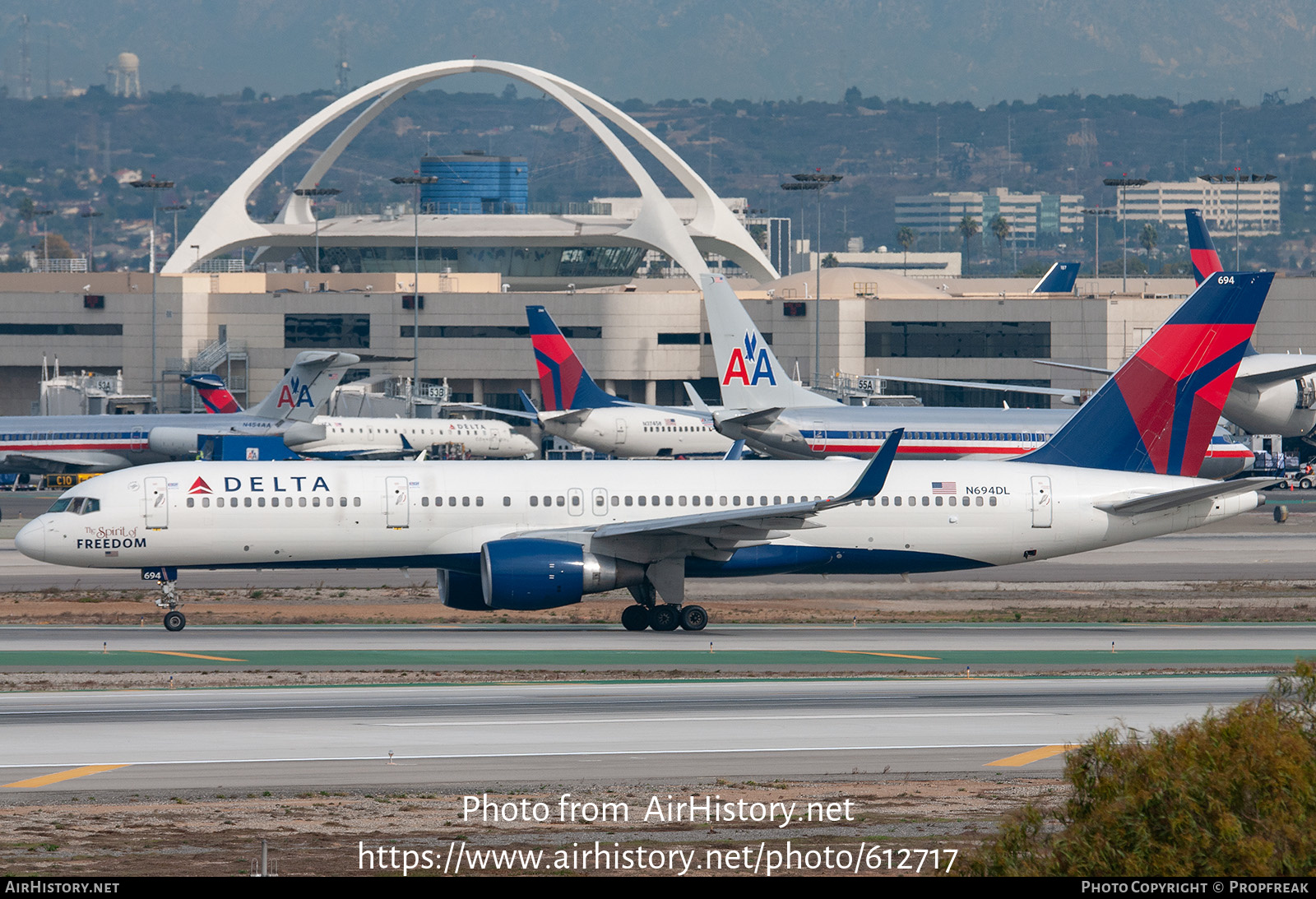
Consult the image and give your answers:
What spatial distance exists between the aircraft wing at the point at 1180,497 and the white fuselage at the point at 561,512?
0.23 meters

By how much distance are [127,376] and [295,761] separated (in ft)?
377

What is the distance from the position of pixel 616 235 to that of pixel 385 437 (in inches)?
2506

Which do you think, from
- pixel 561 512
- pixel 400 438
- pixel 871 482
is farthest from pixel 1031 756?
pixel 400 438

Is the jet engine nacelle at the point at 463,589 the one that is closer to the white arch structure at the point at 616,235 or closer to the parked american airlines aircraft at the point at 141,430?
the parked american airlines aircraft at the point at 141,430

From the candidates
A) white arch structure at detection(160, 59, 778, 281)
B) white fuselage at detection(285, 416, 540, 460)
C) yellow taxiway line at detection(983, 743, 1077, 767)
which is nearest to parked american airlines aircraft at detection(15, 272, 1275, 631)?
yellow taxiway line at detection(983, 743, 1077, 767)

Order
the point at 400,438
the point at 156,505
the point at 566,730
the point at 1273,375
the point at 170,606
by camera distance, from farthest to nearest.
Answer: the point at 400,438 < the point at 1273,375 < the point at 170,606 < the point at 156,505 < the point at 566,730

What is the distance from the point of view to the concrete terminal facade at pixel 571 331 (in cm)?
12056

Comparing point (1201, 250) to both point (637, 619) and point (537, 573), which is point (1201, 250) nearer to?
point (637, 619)

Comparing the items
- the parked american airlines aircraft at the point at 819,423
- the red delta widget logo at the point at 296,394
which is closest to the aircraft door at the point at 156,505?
the parked american airlines aircraft at the point at 819,423

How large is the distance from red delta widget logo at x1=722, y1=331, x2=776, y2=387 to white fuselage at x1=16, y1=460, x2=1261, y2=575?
29101 mm

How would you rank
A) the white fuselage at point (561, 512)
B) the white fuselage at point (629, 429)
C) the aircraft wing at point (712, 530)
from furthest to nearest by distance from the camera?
the white fuselage at point (629, 429)
the white fuselage at point (561, 512)
the aircraft wing at point (712, 530)

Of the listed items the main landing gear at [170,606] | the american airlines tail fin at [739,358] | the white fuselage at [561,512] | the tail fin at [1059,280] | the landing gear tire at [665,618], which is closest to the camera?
the main landing gear at [170,606]

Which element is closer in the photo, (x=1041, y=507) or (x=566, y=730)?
(x=566, y=730)

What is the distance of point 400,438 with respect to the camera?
9600cm
